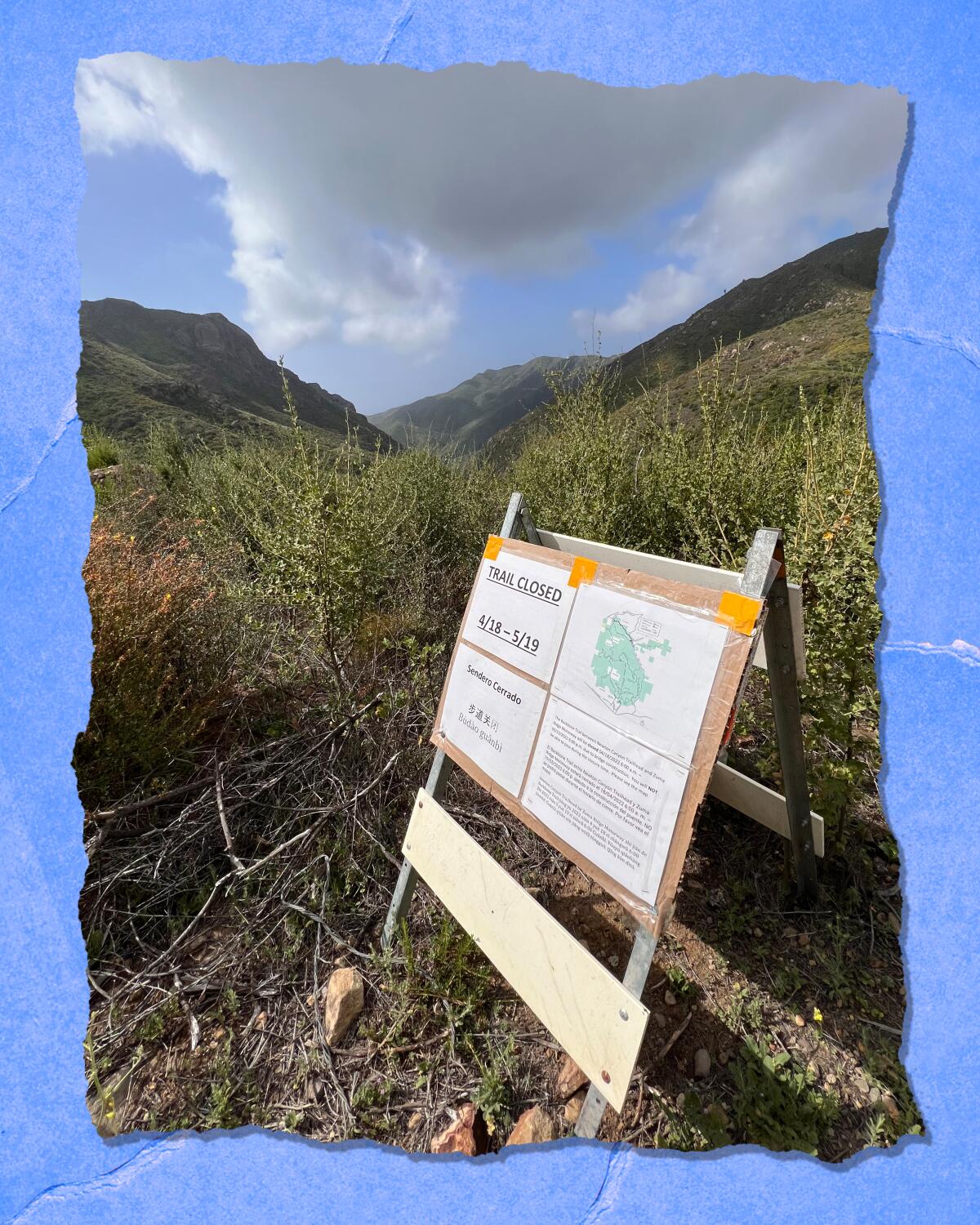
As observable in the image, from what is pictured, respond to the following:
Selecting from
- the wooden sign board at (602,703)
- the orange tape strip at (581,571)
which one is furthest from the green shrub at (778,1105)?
the orange tape strip at (581,571)

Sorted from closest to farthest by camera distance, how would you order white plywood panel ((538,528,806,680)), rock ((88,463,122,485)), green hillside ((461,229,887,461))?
white plywood panel ((538,528,806,680)) < green hillside ((461,229,887,461)) < rock ((88,463,122,485))

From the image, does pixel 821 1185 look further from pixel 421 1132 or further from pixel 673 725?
pixel 421 1132

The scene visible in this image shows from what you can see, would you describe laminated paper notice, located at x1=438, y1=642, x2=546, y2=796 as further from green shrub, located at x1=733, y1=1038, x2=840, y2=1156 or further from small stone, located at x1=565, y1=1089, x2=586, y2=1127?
green shrub, located at x1=733, y1=1038, x2=840, y2=1156

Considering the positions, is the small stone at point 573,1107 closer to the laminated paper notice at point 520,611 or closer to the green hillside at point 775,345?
the laminated paper notice at point 520,611

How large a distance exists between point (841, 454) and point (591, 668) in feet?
7.79

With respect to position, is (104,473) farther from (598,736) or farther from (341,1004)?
(598,736)

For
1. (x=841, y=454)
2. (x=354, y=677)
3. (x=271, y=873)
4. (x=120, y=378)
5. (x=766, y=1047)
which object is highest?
(x=120, y=378)

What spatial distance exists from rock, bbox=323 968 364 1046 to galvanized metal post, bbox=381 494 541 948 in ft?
0.51

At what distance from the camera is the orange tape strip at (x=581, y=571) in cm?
137

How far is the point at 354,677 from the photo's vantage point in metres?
3.23

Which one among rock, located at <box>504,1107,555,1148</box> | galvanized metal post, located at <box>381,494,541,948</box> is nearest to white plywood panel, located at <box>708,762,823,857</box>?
galvanized metal post, located at <box>381,494,541,948</box>

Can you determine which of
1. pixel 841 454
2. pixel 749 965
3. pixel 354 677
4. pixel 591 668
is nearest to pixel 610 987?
pixel 591 668

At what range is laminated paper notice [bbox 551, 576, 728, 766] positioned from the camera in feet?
3.57

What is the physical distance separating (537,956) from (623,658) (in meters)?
0.85
